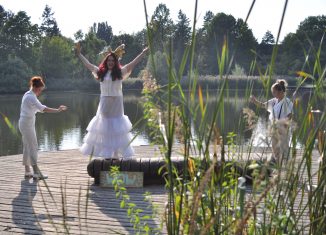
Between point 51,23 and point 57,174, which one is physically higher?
point 51,23

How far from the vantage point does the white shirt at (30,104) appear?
18.0ft

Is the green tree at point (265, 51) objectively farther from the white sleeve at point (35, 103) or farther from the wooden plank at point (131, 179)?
the white sleeve at point (35, 103)

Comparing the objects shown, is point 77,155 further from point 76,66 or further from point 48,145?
point 76,66

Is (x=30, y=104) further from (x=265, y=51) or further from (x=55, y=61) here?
(x=265, y=51)

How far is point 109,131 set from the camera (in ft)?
19.6

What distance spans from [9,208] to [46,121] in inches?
648

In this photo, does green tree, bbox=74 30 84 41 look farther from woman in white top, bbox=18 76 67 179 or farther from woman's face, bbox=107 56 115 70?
woman in white top, bbox=18 76 67 179

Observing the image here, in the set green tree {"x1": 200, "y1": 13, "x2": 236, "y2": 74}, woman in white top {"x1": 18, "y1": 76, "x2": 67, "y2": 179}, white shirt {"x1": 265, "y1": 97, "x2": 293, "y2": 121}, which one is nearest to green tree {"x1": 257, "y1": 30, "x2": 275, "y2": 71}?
white shirt {"x1": 265, "y1": 97, "x2": 293, "y2": 121}

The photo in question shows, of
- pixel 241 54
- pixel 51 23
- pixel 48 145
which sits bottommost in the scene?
pixel 48 145

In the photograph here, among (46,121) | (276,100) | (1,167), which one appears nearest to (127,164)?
(276,100)

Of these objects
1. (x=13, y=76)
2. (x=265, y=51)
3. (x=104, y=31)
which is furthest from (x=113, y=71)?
(x=104, y=31)

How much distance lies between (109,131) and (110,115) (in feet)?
0.71

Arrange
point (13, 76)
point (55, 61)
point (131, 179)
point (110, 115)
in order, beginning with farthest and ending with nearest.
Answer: point (55, 61), point (13, 76), point (110, 115), point (131, 179)

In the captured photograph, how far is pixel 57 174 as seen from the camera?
6074 millimetres
